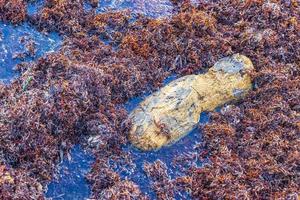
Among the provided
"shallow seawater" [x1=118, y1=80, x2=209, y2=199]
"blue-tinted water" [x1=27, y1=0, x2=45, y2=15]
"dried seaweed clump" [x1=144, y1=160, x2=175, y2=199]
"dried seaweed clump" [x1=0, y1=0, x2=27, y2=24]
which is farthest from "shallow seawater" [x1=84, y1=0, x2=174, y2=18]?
"dried seaweed clump" [x1=144, y1=160, x2=175, y2=199]

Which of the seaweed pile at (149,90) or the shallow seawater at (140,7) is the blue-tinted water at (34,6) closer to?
the seaweed pile at (149,90)

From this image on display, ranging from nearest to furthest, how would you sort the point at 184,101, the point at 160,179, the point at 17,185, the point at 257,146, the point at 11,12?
the point at 17,185, the point at 160,179, the point at 257,146, the point at 184,101, the point at 11,12

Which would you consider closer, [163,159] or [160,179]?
[160,179]

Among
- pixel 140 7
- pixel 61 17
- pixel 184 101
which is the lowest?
pixel 184 101

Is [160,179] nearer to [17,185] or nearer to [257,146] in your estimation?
[257,146]

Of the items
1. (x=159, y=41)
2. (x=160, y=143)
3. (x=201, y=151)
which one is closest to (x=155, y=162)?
(x=160, y=143)

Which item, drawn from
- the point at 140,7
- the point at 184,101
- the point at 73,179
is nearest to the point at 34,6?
the point at 140,7

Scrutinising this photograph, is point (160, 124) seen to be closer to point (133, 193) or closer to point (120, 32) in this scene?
point (133, 193)
